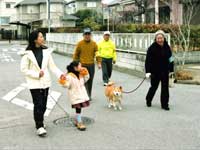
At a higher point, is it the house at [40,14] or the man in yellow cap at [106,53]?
the house at [40,14]

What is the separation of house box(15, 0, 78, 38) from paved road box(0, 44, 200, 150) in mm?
57610

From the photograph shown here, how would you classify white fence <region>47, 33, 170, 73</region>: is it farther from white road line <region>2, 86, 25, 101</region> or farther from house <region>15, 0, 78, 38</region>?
house <region>15, 0, 78, 38</region>

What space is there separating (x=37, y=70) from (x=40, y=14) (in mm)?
67235

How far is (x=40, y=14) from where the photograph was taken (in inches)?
2872

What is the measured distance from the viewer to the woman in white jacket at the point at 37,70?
7102mm

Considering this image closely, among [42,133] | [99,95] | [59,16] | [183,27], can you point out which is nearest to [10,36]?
[59,16]

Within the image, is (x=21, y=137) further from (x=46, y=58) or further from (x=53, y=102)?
(x=53, y=102)

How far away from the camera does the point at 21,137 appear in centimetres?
709

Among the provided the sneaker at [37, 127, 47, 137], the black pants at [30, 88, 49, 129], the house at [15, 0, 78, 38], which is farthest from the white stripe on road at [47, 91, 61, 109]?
the house at [15, 0, 78, 38]

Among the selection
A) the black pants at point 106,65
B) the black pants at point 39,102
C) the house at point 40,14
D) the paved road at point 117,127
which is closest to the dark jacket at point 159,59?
the paved road at point 117,127

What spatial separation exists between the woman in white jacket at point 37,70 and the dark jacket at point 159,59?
3032mm

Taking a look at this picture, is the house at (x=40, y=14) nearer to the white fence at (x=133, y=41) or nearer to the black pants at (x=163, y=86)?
the white fence at (x=133, y=41)

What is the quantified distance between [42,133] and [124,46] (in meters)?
12.1

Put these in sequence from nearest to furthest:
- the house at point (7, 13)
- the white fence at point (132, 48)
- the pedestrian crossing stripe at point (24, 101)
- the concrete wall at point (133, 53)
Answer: the pedestrian crossing stripe at point (24, 101) → the white fence at point (132, 48) → the concrete wall at point (133, 53) → the house at point (7, 13)
